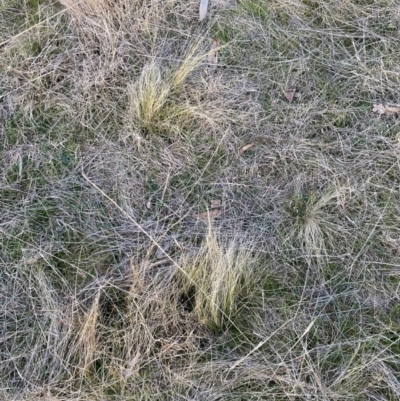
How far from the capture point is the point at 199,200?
8.11ft

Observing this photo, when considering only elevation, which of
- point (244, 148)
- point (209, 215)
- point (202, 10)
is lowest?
point (209, 215)

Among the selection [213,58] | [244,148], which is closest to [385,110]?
[244,148]

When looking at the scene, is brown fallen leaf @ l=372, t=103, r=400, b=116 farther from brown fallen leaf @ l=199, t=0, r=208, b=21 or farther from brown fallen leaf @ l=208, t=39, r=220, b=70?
brown fallen leaf @ l=199, t=0, r=208, b=21

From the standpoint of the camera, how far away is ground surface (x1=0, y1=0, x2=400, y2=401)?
207 cm

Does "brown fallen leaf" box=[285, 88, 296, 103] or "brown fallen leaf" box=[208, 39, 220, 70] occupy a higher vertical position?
"brown fallen leaf" box=[208, 39, 220, 70]

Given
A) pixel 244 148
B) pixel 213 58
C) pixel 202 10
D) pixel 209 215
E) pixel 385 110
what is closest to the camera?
pixel 209 215

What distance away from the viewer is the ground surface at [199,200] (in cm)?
207

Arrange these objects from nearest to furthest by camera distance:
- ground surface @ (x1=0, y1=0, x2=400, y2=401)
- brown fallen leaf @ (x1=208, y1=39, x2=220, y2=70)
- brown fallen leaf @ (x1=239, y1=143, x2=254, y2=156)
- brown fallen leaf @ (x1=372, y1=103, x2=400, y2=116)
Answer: ground surface @ (x1=0, y1=0, x2=400, y2=401)
brown fallen leaf @ (x1=239, y1=143, x2=254, y2=156)
brown fallen leaf @ (x1=372, y1=103, x2=400, y2=116)
brown fallen leaf @ (x1=208, y1=39, x2=220, y2=70)

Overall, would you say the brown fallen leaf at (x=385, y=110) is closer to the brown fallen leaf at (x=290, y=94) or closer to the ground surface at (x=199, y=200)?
the ground surface at (x=199, y=200)

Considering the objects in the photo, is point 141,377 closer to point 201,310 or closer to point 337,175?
point 201,310

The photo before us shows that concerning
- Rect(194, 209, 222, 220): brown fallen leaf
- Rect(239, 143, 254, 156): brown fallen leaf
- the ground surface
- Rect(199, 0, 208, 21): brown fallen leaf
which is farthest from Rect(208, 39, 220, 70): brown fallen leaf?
Rect(194, 209, 222, 220): brown fallen leaf

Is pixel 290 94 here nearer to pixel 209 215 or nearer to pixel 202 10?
pixel 202 10

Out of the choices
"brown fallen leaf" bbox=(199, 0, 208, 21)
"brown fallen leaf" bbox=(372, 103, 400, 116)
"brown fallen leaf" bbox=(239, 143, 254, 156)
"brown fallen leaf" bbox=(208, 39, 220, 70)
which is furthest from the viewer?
"brown fallen leaf" bbox=(199, 0, 208, 21)

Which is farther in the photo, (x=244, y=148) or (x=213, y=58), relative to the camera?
(x=213, y=58)
